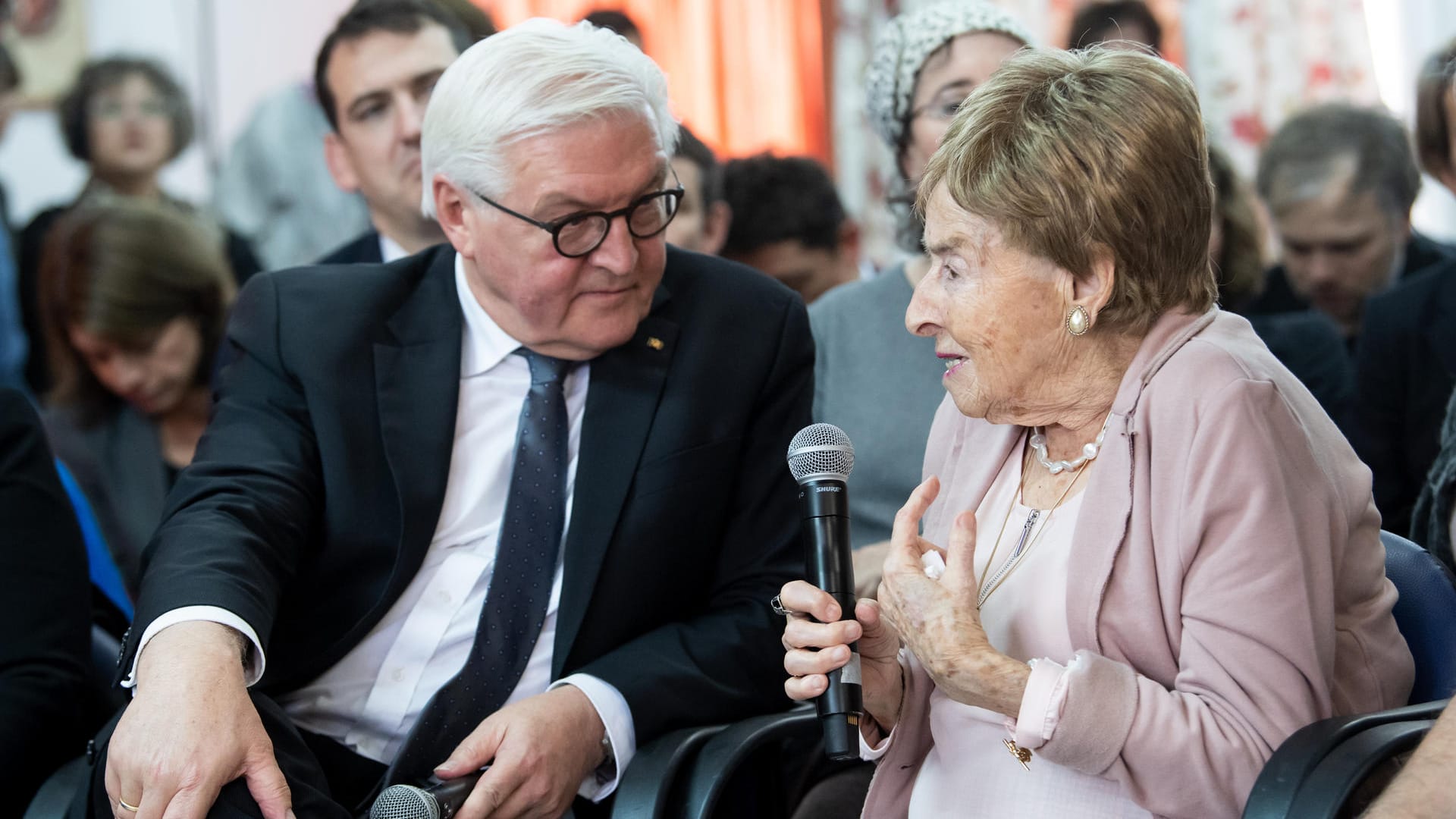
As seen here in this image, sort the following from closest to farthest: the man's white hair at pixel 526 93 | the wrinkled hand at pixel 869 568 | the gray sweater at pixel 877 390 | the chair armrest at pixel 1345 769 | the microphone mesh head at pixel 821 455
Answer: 1. the chair armrest at pixel 1345 769
2. the microphone mesh head at pixel 821 455
3. the man's white hair at pixel 526 93
4. the wrinkled hand at pixel 869 568
5. the gray sweater at pixel 877 390

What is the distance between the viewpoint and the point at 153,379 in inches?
138

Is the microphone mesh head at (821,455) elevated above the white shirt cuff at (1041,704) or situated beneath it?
elevated above

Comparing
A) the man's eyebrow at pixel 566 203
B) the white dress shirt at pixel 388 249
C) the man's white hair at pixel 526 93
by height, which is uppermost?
the man's white hair at pixel 526 93

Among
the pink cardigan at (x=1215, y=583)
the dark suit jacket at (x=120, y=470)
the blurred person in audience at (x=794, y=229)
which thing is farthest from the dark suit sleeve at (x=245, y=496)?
the blurred person in audience at (x=794, y=229)

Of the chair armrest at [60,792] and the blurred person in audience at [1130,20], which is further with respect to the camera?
the blurred person in audience at [1130,20]

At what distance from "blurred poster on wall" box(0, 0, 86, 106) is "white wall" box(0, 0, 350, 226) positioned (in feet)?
0.17

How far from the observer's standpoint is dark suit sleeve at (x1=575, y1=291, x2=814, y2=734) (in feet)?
6.36

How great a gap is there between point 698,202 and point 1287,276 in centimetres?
201

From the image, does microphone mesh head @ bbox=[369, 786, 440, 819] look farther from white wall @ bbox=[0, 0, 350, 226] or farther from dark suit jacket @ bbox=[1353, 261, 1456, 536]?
white wall @ bbox=[0, 0, 350, 226]

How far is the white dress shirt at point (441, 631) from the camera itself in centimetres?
203

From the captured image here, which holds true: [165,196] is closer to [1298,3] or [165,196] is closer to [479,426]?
[479,426]

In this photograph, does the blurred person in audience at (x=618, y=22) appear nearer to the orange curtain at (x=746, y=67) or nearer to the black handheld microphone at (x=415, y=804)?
the orange curtain at (x=746, y=67)

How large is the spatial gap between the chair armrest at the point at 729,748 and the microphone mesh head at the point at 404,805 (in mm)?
313

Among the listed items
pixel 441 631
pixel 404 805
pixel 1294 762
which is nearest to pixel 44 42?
pixel 441 631
